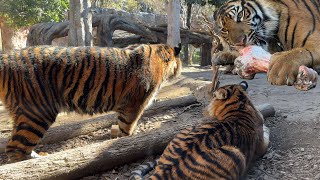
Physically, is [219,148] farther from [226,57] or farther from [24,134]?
[24,134]

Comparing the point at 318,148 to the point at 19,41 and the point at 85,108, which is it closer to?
the point at 85,108

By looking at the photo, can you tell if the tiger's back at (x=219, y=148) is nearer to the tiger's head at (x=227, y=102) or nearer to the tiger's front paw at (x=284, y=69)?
the tiger's head at (x=227, y=102)

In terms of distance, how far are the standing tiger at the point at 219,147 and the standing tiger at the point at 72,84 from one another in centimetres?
106

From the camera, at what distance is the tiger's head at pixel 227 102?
4223mm

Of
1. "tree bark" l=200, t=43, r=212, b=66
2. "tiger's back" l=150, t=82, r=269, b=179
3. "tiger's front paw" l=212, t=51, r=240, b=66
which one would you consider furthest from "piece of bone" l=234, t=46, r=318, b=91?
"tree bark" l=200, t=43, r=212, b=66

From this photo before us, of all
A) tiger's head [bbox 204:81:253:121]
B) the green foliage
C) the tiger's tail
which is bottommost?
the tiger's tail

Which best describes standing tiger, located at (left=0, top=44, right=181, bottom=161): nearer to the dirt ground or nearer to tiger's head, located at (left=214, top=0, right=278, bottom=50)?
the dirt ground

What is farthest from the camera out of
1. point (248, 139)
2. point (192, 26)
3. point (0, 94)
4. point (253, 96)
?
point (192, 26)

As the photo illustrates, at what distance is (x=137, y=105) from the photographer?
16.2ft

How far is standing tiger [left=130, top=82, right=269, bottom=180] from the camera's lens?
3305 millimetres

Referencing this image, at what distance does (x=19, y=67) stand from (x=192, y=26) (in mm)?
13834

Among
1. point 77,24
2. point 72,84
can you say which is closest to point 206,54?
point 77,24

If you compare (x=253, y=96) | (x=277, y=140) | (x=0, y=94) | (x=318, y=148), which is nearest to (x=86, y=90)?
(x=0, y=94)

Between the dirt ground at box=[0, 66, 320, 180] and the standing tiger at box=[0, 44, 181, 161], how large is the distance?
2.09 ft
